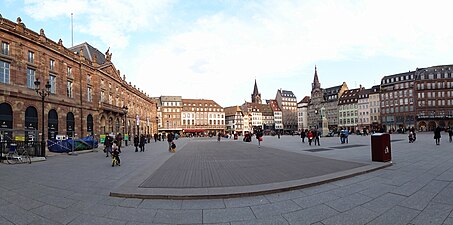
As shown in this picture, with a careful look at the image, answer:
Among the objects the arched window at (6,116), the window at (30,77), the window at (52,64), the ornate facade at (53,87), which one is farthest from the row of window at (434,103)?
the arched window at (6,116)

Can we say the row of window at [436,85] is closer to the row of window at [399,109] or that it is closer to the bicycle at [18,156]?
the row of window at [399,109]

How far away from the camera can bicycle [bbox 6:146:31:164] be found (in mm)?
13914

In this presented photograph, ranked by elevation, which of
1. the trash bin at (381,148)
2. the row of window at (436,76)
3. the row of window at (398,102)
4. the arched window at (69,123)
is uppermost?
the row of window at (436,76)

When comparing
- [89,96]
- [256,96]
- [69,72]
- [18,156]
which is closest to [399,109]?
[256,96]

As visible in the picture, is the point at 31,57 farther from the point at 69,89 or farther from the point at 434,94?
the point at 434,94

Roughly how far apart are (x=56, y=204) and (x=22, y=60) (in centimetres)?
2891

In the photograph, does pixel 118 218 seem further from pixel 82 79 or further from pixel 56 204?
pixel 82 79

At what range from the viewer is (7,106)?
2467 cm

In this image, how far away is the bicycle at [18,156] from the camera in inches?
548

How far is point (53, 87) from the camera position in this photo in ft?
102

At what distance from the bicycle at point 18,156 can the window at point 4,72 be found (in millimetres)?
14797

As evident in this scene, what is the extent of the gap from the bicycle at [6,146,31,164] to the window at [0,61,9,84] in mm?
14797

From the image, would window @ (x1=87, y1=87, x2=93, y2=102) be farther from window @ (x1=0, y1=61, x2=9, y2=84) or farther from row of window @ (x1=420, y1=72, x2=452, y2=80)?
row of window @ (x1=420, y1=72, x2=452, y2=80)

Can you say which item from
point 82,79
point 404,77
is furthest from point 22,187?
point 404,77
